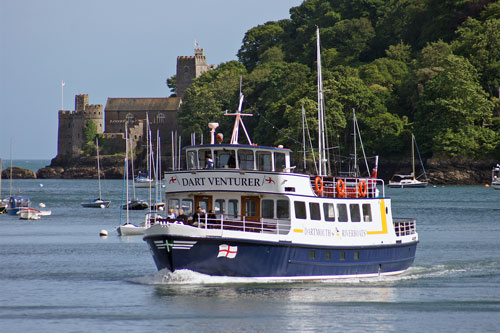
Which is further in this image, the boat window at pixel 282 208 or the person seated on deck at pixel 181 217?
the boat window at pixel 282 208

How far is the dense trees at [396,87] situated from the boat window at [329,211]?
71.6 metres

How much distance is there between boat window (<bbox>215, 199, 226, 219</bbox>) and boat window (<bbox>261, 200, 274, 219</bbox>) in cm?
143

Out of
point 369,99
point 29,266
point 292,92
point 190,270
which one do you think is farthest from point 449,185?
point 190,270

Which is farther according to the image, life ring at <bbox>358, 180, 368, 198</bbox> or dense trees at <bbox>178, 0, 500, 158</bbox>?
dense trees at <bbox>178, 0, 500, 158</bbox>

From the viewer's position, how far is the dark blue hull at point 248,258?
110ft

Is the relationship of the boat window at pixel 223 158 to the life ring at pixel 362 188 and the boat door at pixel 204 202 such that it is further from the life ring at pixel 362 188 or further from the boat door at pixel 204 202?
the life ring at pixel 362 188

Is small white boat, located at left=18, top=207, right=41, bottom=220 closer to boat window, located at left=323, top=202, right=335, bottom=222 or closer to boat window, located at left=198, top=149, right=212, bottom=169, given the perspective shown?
boat window, located at left=198, top=149, right=212, bottom=169

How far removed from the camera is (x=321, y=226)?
35969 mm

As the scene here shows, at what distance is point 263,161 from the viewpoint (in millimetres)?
35719

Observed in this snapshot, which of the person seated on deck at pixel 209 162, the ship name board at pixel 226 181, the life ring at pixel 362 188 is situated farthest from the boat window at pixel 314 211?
the person seated on deck at pixel 209 162

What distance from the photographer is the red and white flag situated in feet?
110

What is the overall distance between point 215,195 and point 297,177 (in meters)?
3.09

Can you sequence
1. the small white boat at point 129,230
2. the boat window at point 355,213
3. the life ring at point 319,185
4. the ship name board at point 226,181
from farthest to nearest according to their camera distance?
1. the small white boat at point 129,230
2. the boat window at point 355,213
3. the life ring at point 319,185
4. the ship name board at point 226,181

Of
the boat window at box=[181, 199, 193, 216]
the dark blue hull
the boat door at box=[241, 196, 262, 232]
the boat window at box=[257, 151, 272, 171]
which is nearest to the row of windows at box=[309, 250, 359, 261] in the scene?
the dark blue hull
